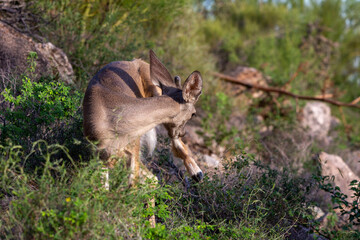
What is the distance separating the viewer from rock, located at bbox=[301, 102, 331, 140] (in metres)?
11.1

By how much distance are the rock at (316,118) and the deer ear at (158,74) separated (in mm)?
6944

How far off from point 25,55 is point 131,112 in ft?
9.77

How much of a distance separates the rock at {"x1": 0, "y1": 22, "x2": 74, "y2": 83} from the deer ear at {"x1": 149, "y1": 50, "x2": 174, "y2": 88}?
6.91 feet

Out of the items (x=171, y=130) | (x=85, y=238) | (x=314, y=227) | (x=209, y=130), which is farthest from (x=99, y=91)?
(x=209, y=130)

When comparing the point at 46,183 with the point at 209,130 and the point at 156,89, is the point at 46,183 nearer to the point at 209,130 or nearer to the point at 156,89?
the point at 156,89

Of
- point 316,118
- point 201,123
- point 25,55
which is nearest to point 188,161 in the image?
point 25,55

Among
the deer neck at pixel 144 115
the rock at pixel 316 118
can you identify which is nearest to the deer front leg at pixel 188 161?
the deer neck at pixel 144 115

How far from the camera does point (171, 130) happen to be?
15.0ft

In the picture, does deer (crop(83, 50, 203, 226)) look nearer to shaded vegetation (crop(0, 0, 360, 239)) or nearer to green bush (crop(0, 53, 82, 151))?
shaded vegetation (crop(0, 0, 360, 239))

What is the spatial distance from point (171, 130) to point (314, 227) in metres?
2.46

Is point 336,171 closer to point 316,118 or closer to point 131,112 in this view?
point 316,118

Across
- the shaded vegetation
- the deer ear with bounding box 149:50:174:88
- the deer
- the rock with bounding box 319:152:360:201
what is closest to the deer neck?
the deer

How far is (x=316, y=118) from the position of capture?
11.4 meters

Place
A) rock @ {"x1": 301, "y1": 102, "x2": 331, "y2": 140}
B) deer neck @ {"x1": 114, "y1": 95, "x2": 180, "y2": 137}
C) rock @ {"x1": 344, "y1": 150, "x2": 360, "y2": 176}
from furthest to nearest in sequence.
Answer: rock @ {"x1": 301, "y1": 102, "x2": 331, "y2": 140}, rock @ {"x1": 344, "y1": 150, "x2": 360, "y2": 176}, deer neck @ {"x1": 114, "y1": 95, "x2": 180, "y2": 137}
